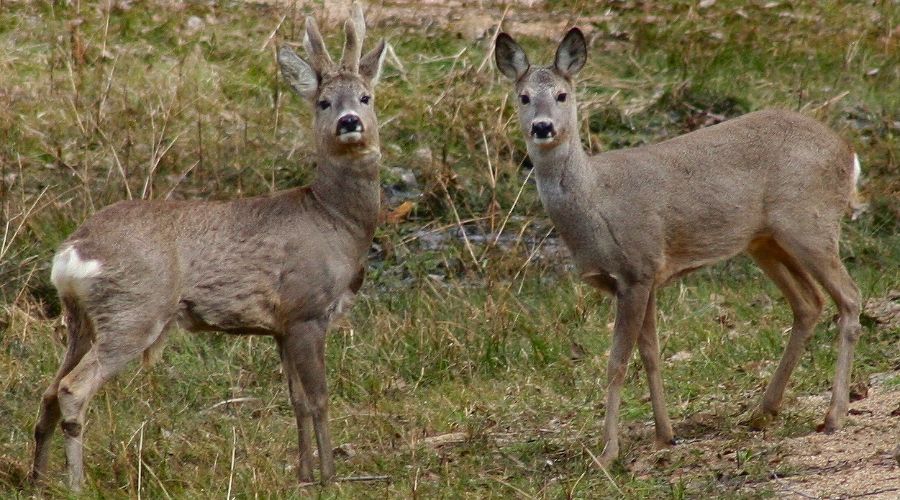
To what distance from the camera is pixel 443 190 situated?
9805mm

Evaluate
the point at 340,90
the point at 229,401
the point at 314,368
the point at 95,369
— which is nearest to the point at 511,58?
the point at 340,90

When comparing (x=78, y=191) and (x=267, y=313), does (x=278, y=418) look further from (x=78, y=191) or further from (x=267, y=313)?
(x=78, y=191)

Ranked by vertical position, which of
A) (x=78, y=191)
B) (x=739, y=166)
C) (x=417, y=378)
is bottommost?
(x=417, y=378)

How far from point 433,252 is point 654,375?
2900 mm

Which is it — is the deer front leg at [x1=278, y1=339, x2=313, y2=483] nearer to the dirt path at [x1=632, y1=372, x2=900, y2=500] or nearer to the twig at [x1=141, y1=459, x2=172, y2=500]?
the twig at [x1=141, y1=459, x2=172, y2=500]

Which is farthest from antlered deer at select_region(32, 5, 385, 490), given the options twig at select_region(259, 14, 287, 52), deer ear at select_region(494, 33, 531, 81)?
twig at select_region(259, 14, 287, 52)

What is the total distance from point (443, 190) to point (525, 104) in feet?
9.26

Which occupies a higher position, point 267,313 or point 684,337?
point 267,313

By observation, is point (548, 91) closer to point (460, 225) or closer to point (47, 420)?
point (460, 225)

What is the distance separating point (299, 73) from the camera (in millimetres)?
7012

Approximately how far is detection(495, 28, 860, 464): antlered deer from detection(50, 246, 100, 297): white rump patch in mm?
1997

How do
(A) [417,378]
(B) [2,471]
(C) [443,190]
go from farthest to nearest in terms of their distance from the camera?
(C) [443,190] < (A) [417,378] < (B) [2,471]

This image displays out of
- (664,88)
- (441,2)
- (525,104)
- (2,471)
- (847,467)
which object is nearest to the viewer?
(847,467)

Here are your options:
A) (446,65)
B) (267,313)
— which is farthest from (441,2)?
(267,313)
